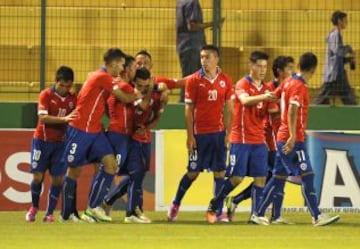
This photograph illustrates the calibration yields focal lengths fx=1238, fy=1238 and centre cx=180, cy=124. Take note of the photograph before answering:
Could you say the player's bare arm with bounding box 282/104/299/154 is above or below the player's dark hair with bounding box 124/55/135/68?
below

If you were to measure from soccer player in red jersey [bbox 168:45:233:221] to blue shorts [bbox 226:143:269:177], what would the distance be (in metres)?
0.24

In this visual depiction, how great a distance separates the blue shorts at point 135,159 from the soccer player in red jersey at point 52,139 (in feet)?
2.76

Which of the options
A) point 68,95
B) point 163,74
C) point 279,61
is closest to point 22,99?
point 163,74

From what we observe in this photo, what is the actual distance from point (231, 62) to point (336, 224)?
526 centimetres

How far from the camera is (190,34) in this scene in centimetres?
1945

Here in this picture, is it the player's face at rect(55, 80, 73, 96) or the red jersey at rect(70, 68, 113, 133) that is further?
the player's face at rect(55, 80, 73, 96)

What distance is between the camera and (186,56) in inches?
765

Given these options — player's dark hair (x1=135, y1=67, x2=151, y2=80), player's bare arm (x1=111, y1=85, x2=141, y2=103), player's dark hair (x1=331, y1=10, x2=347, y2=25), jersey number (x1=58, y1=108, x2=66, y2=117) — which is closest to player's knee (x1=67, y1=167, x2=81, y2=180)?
jersey number (x1=58, y1=108, x2=66, y2=117)

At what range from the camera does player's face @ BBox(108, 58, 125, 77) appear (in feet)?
49.4

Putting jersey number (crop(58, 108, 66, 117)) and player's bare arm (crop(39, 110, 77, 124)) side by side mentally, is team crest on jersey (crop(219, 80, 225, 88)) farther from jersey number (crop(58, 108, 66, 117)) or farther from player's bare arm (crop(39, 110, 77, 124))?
jersey number (crop(58, 108, 66, 117))

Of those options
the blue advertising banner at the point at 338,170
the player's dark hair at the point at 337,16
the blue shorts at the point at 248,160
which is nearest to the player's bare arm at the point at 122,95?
the blue shorts at the point at 248,160

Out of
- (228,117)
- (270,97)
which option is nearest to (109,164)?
(228,117)

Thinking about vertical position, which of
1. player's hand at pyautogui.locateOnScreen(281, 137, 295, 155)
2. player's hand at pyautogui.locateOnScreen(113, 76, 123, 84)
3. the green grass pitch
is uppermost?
player's hand at pyautogui.locateOnScreen(113, 76, 123, 84)

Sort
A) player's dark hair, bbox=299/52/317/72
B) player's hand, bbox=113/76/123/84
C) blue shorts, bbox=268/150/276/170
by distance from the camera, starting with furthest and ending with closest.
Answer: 1. blue shorts, bbox=268/150/276/170
2. player's hand, bbox=113/76/123/84
3. player's dark hair, bbox=299/52/317/72
